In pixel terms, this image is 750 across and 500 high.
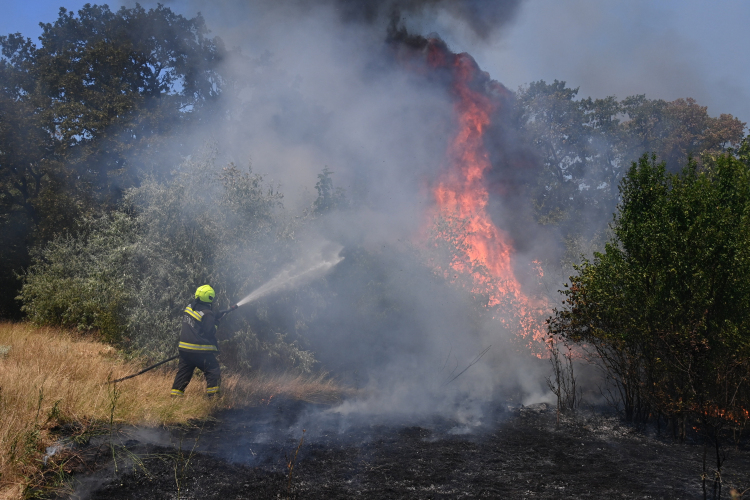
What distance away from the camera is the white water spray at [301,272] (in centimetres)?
1223

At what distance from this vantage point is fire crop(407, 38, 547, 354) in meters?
16.0

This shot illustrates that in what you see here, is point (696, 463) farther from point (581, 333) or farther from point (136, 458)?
point (136, 458)

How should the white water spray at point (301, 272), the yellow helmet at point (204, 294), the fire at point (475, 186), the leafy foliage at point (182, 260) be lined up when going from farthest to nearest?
the fire at point (475, 186) < the white water spray at point (301, 272) < the leafy foliage at point (182, 260) < the yellow helmet at point (204, 294)

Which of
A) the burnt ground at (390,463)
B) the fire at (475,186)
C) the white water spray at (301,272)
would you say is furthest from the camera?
the fire at (475,186)

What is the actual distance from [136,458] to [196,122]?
20578 millimetres

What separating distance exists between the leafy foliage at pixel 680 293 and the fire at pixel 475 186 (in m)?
6.91

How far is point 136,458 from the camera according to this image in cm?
597

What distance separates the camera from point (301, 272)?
43.1ft

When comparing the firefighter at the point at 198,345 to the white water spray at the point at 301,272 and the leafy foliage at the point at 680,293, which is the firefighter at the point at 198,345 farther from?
the leafy foliage at the point at 680,293

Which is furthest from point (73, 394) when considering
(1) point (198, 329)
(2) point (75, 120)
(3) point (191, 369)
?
(2) point (75, 120)

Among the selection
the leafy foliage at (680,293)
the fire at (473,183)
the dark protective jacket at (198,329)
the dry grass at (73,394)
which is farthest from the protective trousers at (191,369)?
the fire at (473,183)

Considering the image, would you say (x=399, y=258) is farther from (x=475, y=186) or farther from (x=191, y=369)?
(x=191, y=369)

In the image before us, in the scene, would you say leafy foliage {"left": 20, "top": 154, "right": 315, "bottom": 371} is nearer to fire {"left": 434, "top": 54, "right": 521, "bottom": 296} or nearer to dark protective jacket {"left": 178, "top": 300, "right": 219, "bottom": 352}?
dark protective jacket {"left": 178, "top": 300, "right": 219, "bottom": 352}

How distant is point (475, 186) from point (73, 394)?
Result: 1409 centimetres
